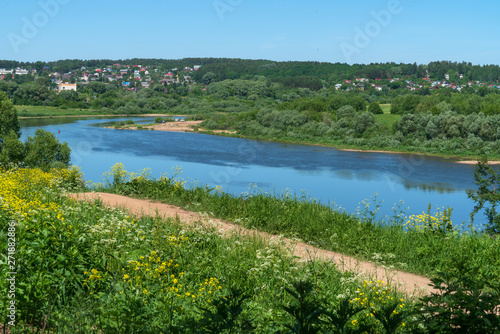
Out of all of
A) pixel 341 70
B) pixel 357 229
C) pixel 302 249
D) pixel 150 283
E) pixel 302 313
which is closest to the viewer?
pixel 302 313

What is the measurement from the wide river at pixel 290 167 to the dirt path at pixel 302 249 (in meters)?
9.12

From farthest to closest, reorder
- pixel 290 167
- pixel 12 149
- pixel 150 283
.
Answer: pixel 290 167, pixel 12 149, pixel 150 283

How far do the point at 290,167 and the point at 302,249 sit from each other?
23865mm

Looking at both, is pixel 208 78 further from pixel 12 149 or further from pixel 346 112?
pixel 12 149

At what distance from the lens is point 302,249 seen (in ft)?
23.0

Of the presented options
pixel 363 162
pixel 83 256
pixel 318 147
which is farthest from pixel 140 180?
pixel 318 147

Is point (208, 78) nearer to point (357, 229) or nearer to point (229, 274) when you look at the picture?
point (357, 229)

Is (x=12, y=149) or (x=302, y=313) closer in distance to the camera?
(x=302, y=313)

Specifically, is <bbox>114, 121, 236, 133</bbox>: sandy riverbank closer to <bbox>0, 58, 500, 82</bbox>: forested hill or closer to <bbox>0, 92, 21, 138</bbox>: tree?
<bbox>0, 92, 21, 138</bbox>: tree

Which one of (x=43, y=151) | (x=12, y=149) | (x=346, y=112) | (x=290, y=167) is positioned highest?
(x=346, y=112)

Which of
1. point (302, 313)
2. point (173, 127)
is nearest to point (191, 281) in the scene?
point (302, 313)

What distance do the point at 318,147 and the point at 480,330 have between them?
127 ft

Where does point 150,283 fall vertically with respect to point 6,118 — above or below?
below

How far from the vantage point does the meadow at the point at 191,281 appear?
3092 millimetres
